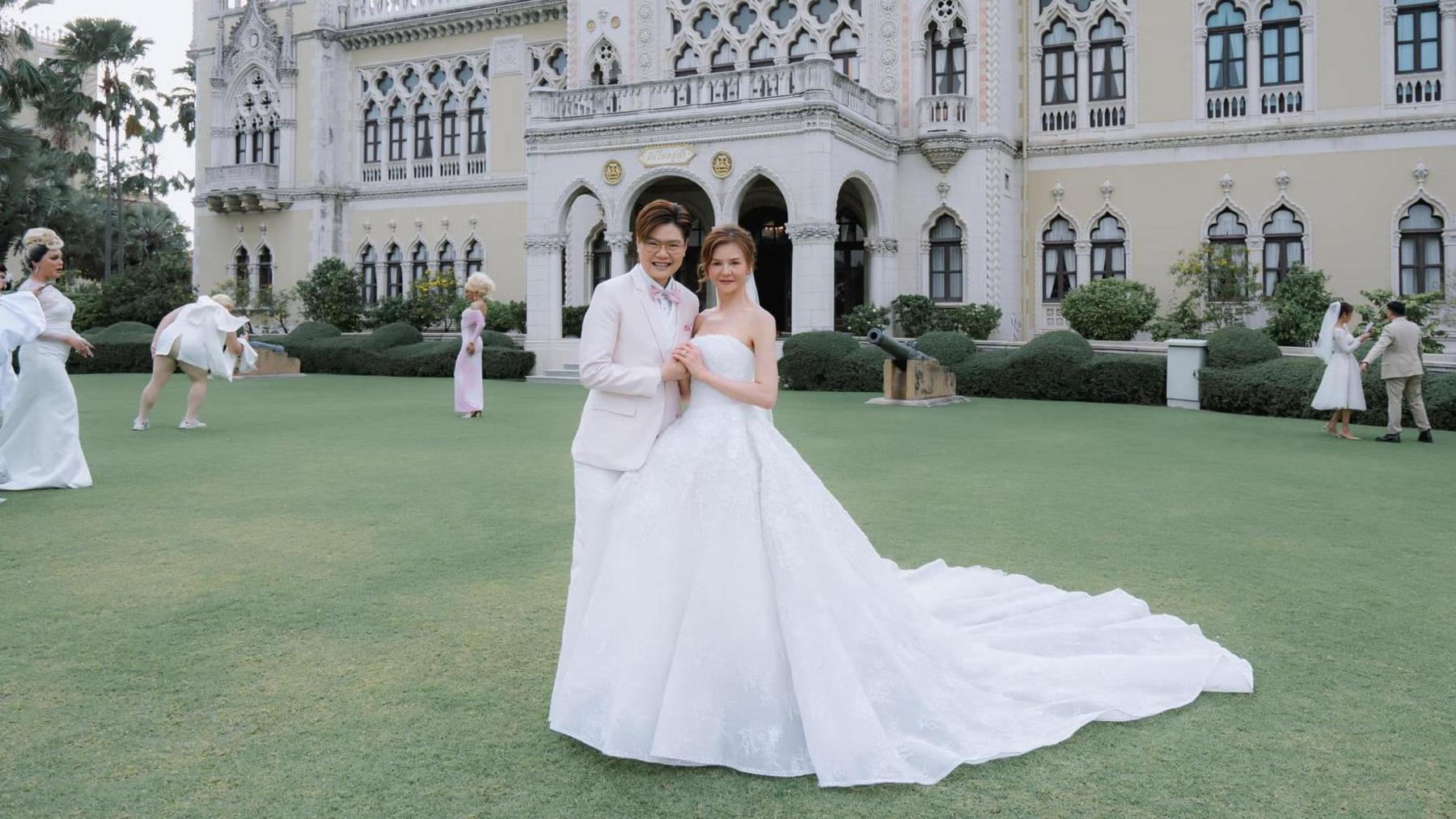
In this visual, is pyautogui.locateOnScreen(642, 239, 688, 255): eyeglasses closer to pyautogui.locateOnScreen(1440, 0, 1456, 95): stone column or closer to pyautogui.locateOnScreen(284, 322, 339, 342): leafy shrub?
pyautogui.locateOnScreen(1440, 0, 1456, 95): stone column

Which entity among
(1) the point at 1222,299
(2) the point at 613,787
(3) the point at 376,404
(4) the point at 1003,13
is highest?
(4) the point at 1003,13

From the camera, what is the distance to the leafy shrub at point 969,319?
79.3 ft

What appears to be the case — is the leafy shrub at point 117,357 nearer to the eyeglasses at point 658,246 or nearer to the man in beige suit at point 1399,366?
the man in beige suit at point 1399,366

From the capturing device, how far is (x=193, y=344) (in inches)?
509

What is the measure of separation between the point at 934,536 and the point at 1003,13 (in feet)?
71.7

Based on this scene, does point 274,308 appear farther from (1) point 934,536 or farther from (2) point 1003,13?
(1) point 934,536

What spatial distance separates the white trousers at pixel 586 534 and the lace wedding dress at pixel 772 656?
0.07 feet

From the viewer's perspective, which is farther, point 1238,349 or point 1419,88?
point 1419,88

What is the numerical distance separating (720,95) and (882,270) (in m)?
5.72

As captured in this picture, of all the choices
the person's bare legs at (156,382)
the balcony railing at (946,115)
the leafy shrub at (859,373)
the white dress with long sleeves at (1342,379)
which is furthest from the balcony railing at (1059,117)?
the person's bare legs at (156,382)

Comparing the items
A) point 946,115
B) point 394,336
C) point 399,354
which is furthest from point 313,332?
point 946,115

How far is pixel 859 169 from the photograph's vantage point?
24.1 m

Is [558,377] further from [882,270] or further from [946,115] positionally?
[946,115]

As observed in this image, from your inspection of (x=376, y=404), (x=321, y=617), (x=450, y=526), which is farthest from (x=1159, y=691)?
(x=376, y=404)
